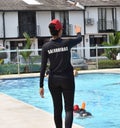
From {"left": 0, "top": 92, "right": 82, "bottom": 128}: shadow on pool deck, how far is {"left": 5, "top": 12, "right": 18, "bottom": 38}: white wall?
30.7 m

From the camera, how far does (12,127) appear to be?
28.4ft

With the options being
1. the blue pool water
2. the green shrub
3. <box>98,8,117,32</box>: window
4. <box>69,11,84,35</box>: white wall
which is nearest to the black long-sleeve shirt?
the blue pool water

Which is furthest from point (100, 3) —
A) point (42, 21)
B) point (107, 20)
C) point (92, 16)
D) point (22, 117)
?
point (22, 117)

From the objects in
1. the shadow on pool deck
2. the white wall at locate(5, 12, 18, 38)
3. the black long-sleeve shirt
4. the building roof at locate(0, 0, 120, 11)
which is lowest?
the shadow on pool deck

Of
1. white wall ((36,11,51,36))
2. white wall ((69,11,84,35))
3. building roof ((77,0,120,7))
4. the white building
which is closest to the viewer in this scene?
the white building

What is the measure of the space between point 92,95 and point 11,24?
27248 mm

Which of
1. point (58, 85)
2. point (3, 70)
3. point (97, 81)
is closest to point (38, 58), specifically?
point (3, 70)

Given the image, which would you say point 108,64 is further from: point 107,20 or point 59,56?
point 59,56

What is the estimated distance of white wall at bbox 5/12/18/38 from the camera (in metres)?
42.4

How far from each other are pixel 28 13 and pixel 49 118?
1362 inches

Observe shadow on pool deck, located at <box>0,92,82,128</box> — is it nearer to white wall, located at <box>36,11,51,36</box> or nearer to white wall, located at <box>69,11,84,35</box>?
white wall, located at <box>36,11,51,36</box>

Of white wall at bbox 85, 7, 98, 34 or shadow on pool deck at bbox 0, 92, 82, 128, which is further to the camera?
white wall at bbox 85, 7, 98, 34

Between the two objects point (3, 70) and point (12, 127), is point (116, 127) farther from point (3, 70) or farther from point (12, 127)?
point (3, 70)

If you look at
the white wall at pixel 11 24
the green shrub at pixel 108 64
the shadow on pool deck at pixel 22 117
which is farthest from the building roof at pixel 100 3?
the shadow on pool deck at pixel 22 117
